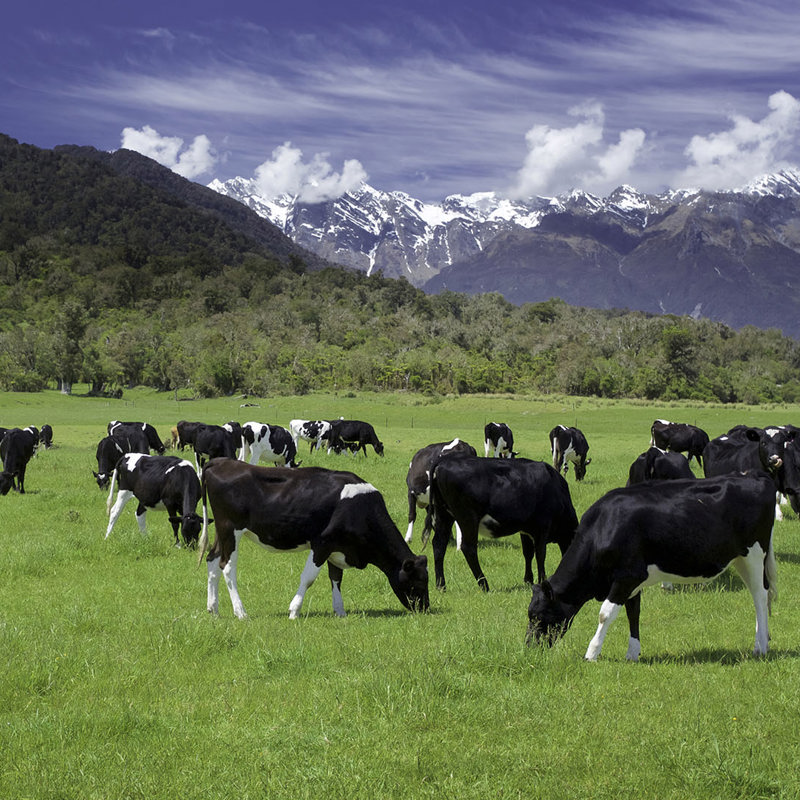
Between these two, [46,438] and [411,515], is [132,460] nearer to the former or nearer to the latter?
[411,515]

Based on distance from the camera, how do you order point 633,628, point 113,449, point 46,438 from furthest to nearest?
point 46,438 < point 113,449 < point 633,628

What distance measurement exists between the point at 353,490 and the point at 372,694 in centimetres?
430

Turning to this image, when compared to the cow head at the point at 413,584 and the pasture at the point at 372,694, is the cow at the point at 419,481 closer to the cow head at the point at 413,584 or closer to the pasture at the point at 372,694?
the pasture at the point at 372,694

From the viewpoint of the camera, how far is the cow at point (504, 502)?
1273 cm

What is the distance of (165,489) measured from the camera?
1672 centimetres

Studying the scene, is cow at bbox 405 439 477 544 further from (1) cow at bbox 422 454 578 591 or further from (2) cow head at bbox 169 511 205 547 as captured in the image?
(2) cow head at bbox 169 511 205 547

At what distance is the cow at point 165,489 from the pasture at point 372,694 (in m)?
1.85

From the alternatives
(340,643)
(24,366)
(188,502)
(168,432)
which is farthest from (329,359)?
(340,643)

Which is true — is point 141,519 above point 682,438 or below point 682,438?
below

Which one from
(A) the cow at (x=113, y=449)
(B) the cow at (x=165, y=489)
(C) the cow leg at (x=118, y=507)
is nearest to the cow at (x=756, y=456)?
(B) the cow at (x=165, y=489)

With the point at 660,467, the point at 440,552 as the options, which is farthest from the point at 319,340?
the point at 440,552

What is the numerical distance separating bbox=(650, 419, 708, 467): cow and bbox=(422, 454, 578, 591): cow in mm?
19967

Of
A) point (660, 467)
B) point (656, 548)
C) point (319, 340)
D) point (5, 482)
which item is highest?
point (319, 340)

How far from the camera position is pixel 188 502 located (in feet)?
53.4
